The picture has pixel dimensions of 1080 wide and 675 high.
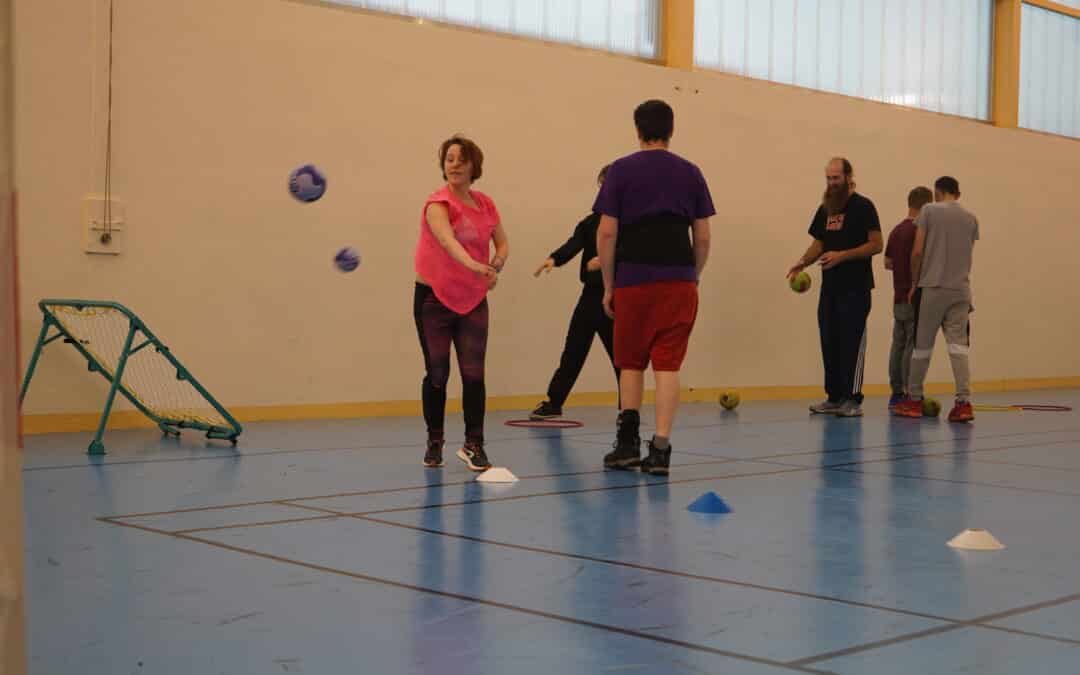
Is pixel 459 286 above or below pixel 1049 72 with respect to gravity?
below

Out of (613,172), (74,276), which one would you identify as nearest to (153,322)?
(74,276)

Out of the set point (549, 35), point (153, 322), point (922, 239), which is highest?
point (549, 35)

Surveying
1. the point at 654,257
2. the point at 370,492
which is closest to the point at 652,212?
the point at 654,257

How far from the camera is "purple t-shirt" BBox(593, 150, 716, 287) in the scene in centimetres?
559

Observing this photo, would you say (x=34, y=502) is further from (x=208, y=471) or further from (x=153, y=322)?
(x=153, y=322)

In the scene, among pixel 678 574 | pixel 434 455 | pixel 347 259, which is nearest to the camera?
pixel 678 574

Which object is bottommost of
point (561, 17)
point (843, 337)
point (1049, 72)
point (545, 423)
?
point (545, 423)

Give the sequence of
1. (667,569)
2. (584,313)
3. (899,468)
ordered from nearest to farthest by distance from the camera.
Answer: (667,569), (899,468), (584,313)

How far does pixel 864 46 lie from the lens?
13.4 m

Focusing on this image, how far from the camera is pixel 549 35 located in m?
10.5

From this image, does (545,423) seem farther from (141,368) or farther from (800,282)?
(800,282)

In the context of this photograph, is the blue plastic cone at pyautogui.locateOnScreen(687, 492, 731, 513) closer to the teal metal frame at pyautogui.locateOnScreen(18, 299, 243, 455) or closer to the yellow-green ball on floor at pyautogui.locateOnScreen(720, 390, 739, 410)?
the teal metal frame at pyautogui.locateOnScreen(18, 299, 243, 455)

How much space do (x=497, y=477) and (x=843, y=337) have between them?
16.2ft

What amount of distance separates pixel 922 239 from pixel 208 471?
581 centimetres
